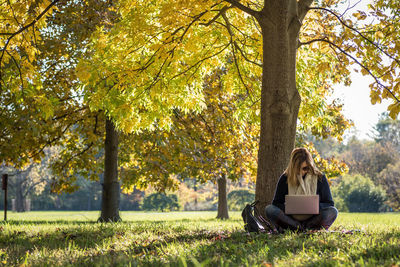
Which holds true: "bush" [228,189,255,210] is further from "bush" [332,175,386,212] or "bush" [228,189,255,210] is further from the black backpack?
the black backpack

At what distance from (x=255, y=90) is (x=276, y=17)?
112 inches

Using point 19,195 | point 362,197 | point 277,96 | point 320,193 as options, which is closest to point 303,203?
point 320,193

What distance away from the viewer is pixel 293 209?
607 cm

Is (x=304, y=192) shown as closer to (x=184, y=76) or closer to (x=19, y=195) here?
(x=184, y=76)

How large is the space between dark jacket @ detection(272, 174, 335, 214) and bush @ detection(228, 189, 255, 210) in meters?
40.4

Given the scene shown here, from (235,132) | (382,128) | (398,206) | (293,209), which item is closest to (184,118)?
(235,132)

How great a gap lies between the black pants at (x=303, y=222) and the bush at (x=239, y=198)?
4062 centimetres

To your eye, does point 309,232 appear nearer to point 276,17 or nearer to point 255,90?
point 276,17

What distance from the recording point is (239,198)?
155ft

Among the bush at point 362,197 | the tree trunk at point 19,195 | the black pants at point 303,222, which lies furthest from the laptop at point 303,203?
the tree trunk at point 19,195

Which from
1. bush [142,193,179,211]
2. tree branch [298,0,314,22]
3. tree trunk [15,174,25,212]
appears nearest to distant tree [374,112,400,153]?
bush [142,193,179,211]

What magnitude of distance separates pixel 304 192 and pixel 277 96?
1.77 metres

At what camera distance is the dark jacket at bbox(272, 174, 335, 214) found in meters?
6.35

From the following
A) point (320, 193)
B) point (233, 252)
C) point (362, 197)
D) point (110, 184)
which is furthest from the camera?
point (362, 197)
